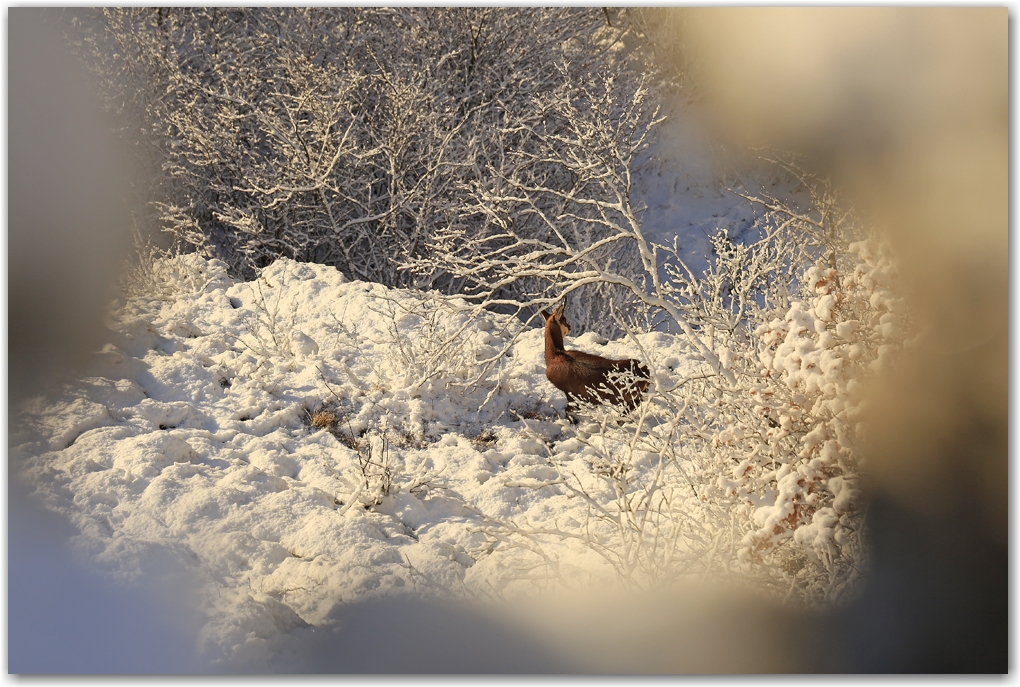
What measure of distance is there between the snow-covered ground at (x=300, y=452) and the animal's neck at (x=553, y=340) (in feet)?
1.05

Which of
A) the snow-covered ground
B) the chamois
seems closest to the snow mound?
the snow-covered ground

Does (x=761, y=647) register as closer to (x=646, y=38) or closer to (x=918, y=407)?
(x=918, y=407)

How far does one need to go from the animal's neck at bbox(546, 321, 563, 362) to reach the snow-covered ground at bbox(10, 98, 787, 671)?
319 mm

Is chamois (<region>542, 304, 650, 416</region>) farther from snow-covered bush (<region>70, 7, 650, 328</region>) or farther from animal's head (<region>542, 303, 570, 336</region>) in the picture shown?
snow-covered bush (<region>70, 7, 650, 328</region>)

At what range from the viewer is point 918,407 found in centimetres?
215

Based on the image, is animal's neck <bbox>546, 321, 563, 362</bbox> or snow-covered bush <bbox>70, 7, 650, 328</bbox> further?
snow-covered bush <bbox>70, 7, 650, 328</bbox>

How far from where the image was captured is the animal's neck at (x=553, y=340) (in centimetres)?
355

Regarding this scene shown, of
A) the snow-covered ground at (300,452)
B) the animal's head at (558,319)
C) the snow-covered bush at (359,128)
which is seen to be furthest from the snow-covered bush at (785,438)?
the snow-covered bush at (359,128)

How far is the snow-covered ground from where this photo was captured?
8.05 feet

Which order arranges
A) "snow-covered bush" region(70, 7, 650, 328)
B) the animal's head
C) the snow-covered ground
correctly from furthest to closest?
1. "snow-covered bush" region(70, 7, 650, 328)
2. the animal's head
3. the snow-covered ground

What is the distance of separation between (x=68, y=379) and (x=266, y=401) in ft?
2.67

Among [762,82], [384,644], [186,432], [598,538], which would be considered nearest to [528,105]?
[762,82]

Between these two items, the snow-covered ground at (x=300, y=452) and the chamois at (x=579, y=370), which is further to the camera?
the chamois at (x=579, y=370)

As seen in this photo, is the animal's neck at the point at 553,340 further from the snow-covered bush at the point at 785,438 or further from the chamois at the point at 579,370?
the snow-covered bush at the point at 785,438
